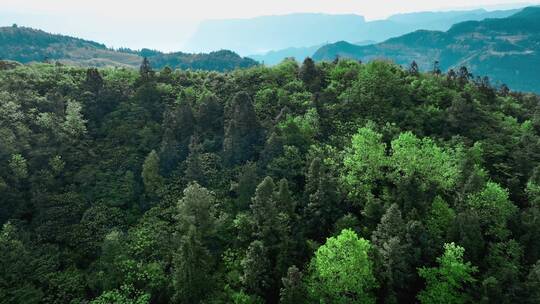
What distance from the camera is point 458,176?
170 ft

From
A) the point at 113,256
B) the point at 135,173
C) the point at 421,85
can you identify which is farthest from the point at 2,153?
the point at 421,85

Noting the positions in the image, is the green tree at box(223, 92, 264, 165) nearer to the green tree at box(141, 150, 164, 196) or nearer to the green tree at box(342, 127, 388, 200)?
the green tree at box(141, 150, 164, 196)

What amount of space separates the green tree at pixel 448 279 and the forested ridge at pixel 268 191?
159mm

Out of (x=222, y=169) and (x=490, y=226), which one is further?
(x=222, y=169)

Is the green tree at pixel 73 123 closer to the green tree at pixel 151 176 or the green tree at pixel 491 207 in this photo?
the green tree at pixel 151 176

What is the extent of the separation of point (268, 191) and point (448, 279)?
2012 cm

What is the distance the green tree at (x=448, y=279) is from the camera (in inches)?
1510

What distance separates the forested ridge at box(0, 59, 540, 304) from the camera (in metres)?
41.1

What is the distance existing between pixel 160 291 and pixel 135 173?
2559 cm

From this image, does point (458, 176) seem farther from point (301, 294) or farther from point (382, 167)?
point (301, 294)

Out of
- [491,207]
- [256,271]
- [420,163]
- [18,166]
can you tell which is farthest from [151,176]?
[491,207]

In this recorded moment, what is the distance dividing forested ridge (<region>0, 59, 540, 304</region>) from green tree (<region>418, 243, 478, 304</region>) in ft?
0.52

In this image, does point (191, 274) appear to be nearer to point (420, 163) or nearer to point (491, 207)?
point (420, 163)

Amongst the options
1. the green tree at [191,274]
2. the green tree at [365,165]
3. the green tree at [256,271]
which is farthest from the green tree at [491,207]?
the green tree at [191,274]
